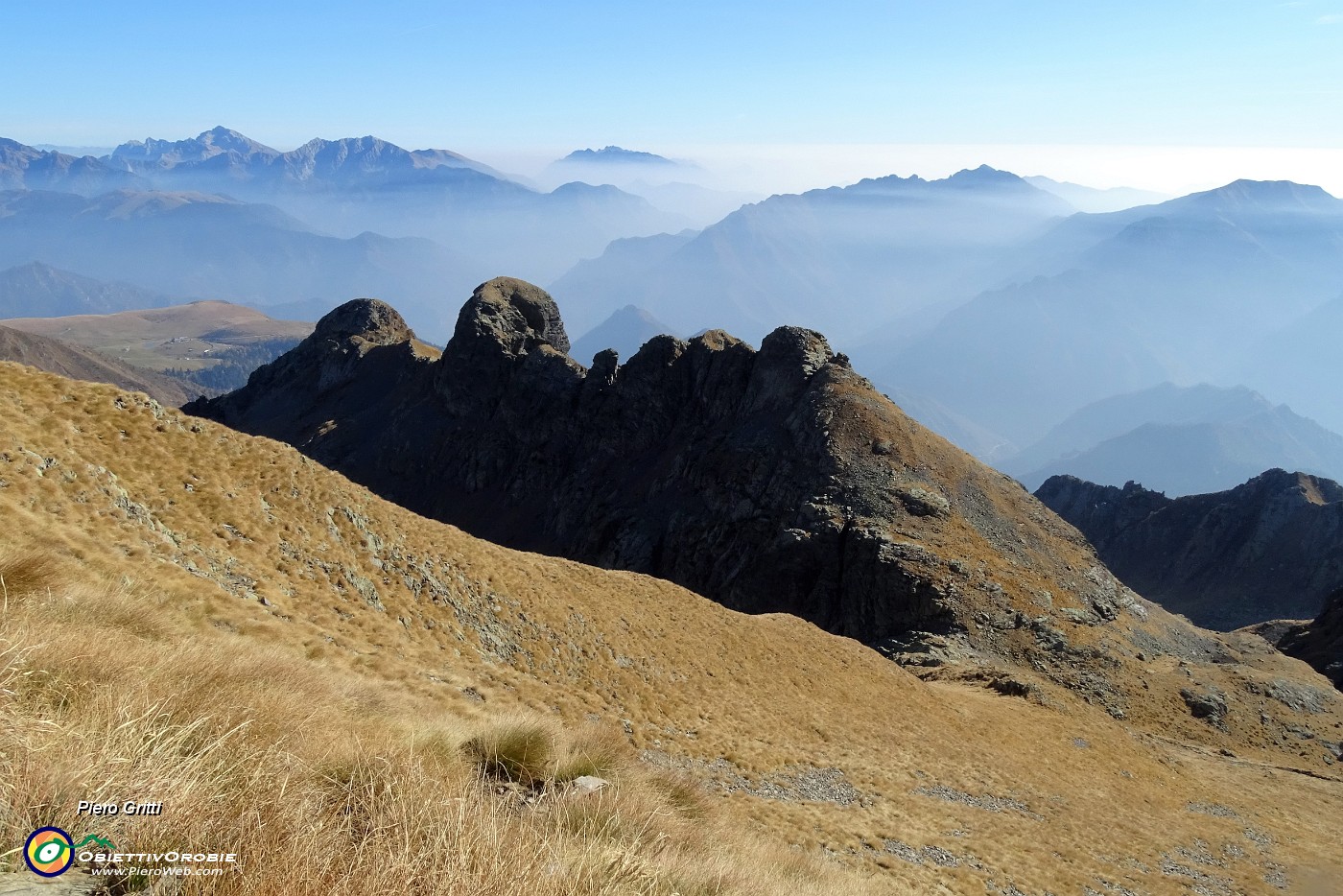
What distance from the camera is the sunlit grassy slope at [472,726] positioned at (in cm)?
506

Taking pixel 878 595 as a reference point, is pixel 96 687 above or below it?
above

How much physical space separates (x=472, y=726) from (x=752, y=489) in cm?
5131

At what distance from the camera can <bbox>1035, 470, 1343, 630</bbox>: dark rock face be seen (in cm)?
8988

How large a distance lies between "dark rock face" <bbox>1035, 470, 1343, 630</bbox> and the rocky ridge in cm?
4333

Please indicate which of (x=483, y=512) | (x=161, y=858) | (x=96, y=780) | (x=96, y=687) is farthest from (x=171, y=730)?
(x=483, y=512)

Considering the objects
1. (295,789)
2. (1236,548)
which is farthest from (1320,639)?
(295,789)

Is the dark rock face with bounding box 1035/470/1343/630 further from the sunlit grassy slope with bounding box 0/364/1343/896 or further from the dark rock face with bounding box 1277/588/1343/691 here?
the sunlit grassy slope with bounding box 0/364/1343/896

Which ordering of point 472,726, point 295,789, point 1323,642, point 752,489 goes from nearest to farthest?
point 295,789 → point 472,726 → point 1323,642 → point 752,489

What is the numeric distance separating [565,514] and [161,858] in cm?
7700

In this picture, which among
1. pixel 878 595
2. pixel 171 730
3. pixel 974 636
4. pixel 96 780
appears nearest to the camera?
pixel 96 780

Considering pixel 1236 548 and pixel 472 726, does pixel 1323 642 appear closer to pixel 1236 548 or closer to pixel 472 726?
pixel 1236 548

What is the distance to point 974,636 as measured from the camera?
141 ft

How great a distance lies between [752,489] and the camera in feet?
202

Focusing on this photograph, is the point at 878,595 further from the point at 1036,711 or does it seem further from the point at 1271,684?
the point at 1271,684
